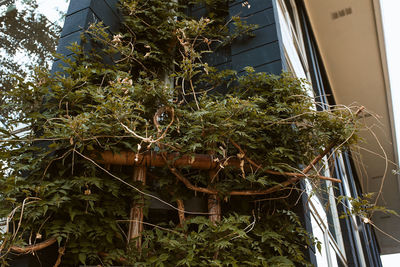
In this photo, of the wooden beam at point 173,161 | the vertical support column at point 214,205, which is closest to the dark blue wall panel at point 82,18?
the wooden beam at point 173,161

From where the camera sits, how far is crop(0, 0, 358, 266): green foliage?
1.83 meters

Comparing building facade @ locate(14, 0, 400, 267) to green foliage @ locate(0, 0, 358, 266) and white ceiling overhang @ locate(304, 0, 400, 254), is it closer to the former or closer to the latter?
white ceiling overhang @ locate(304, 0, 400, 254)

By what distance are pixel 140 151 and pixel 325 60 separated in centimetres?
768

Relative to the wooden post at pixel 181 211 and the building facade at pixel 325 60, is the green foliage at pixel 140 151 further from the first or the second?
the building facade at pixel 325 60

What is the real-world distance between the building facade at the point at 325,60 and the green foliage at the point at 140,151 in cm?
23

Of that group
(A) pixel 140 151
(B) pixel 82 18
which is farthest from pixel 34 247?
(B) pixel 82 18

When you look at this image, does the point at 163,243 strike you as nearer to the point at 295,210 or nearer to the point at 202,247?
the point at 202,247

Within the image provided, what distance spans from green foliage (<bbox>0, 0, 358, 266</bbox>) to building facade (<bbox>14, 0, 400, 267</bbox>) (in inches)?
9.0

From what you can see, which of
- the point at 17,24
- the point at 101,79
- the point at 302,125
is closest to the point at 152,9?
the point at 101,79

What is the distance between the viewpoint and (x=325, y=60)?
865cm

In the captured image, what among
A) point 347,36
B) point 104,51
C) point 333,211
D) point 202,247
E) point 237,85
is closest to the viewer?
point 202,247

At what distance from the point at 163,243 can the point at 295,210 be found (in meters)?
0.97

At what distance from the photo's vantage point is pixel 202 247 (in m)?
1.87

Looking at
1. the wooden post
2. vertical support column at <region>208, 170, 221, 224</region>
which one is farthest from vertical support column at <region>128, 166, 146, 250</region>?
vertical support column at <region>208, 170, 221, 224</region>
